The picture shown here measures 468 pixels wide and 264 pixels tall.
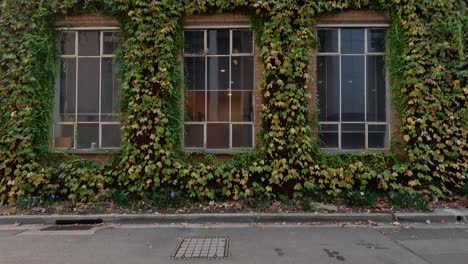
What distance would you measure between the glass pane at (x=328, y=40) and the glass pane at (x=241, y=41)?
6.05 ft

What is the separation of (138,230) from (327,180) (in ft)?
15.1

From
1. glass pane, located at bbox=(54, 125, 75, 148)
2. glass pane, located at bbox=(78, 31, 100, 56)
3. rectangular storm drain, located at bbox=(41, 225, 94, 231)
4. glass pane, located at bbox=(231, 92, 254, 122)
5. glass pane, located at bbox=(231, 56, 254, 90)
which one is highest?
glass pane, located at bbox=(78, 31, 100, 56)

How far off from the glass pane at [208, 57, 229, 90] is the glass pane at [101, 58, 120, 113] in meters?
2.48

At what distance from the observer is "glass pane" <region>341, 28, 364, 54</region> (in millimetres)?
9984

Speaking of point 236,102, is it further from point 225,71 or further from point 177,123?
point 177,123

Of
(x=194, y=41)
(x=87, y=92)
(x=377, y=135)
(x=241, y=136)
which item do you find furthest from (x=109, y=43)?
(x=377, y=135)

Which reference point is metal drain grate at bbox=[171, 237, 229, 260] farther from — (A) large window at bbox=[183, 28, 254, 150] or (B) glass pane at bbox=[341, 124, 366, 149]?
(B) glass pane at bbox=[341, 124, 366, 149]

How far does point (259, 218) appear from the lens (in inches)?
325

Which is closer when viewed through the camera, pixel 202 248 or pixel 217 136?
pixel 202 248

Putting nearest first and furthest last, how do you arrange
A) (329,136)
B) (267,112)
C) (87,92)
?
(267,112)
(329,136)
(87,92)

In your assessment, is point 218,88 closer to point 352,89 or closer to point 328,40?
point 328,40

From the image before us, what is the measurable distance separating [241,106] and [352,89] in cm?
296

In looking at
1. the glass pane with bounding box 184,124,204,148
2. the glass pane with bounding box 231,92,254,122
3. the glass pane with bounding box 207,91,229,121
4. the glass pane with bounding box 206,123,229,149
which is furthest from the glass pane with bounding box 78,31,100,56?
the glass pane with bounding box 231,92,254,122

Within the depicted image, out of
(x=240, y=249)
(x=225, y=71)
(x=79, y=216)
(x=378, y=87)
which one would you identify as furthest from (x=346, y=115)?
(x=79, y=216)
